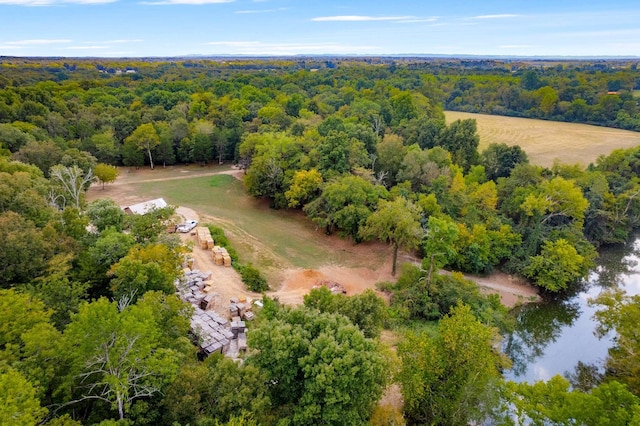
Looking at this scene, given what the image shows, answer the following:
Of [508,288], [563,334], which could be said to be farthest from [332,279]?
[563,334]

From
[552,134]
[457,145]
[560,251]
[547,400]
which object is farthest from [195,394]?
[552,134]

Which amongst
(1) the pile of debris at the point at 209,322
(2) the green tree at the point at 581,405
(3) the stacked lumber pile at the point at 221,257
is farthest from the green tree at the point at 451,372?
(3) the stacked lumber pile at the point at 221,257

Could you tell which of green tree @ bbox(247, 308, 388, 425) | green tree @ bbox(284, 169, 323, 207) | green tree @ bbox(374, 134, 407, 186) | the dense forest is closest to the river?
the dense forest

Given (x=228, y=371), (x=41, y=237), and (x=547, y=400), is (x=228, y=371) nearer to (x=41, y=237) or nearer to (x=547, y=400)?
(x=547, y=400)

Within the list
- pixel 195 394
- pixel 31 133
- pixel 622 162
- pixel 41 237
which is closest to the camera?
pixel 195 394

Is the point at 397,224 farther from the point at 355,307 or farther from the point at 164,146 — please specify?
the point at 164,146

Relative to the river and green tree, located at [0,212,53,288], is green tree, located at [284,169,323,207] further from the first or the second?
green tree, located at [0,212,53,288]

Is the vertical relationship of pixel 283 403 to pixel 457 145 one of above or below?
below
